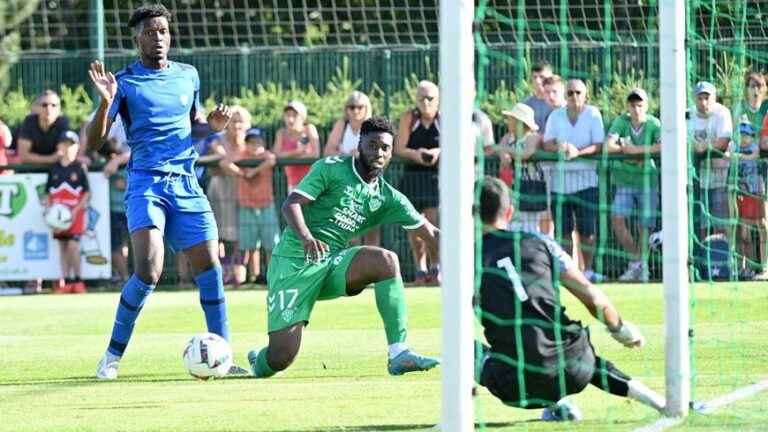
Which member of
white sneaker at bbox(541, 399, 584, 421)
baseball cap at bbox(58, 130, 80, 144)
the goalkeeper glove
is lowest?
white sneaker at bbox(541, 399, 584, 421)

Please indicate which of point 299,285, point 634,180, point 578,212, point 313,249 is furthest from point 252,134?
point 313,249

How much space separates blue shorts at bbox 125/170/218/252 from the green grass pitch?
3.16 ft

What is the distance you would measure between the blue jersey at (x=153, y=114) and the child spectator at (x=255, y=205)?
8.39 meters

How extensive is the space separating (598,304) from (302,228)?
9.03 ft

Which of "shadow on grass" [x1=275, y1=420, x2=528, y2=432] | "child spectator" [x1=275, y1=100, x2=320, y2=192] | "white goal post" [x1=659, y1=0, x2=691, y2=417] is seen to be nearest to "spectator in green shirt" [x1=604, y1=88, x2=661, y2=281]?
"child spectator" [x1=275, y1=100, x2=320, y2=192]

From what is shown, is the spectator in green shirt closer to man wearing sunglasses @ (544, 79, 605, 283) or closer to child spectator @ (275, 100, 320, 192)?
man wearing sunglasses @ (544, 79, 605, 283)

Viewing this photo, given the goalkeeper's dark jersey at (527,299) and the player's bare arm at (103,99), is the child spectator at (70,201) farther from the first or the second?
the goalkeeper's dark jersey at (527,299)

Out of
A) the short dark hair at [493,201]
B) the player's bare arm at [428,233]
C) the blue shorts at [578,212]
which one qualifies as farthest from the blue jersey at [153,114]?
the blue shorts at [578,212]

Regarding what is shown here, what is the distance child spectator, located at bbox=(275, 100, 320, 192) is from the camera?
63.9 feet

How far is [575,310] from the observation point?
1498 centimetres

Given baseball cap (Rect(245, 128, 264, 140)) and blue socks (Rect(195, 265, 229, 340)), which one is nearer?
blue socks (Rect(195, 265, 229, 340))

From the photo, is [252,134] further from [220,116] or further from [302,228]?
[302,228]

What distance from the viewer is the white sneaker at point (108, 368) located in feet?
35.9

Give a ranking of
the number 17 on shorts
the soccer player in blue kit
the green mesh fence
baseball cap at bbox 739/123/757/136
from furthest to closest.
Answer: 1. baseball cap at bbox 739/123/757/136
2. the green mesh fence
3. the soccer player in blue kit
4. the number 17 on shorts
